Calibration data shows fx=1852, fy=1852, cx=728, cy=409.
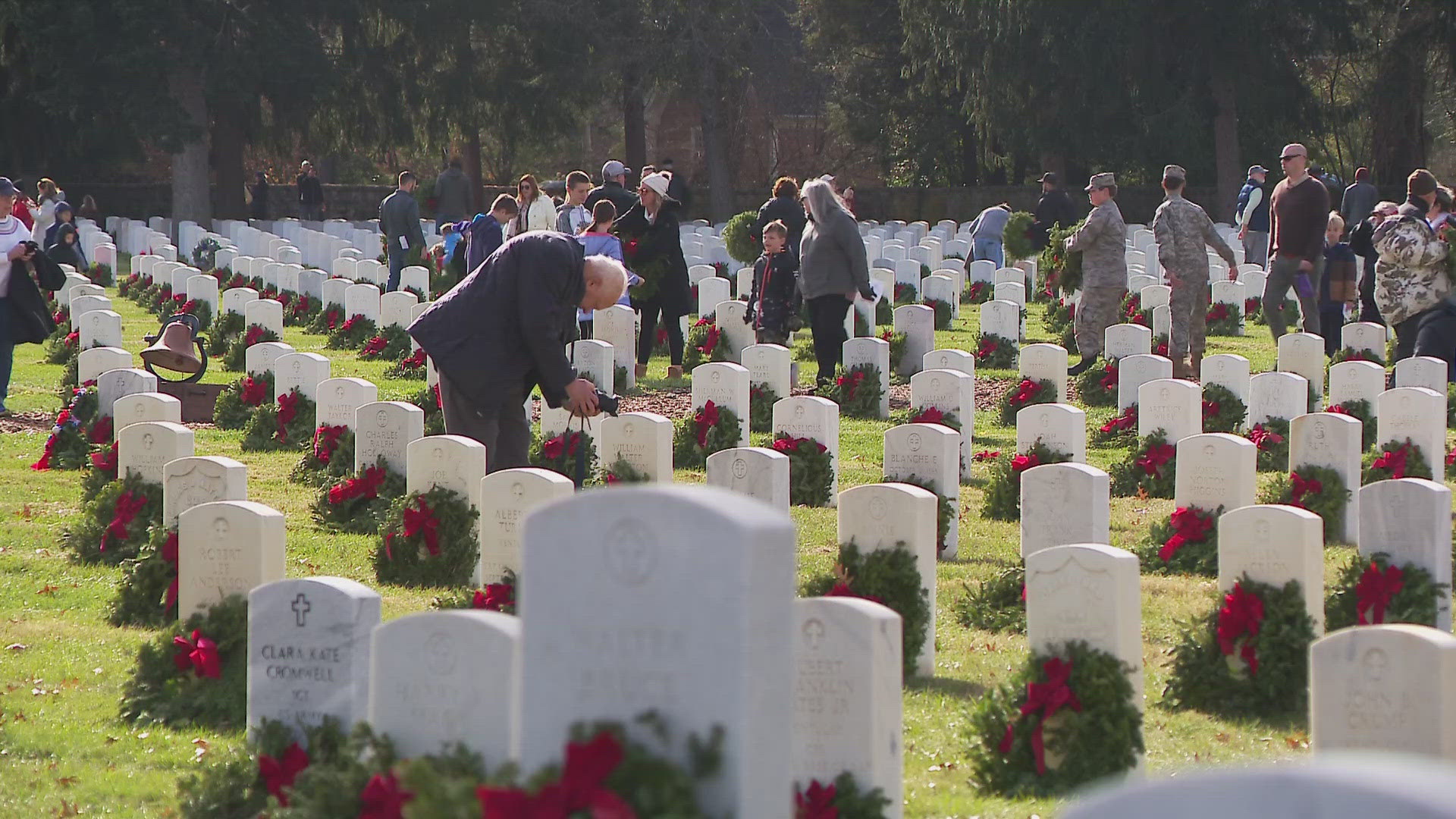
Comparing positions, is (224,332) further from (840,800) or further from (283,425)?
(840,800)

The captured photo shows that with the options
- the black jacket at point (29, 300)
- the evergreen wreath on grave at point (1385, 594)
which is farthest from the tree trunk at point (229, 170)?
the evergreen wreath on grave at point (1385, 594)

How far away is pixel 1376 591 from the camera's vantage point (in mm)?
6688

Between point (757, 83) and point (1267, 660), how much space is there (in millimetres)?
36160

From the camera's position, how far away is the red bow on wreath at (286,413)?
481 inches

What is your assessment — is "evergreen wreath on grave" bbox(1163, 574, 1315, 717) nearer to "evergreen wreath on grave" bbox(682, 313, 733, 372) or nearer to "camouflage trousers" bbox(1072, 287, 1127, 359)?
"camouflage trousers" bbox(1072, 287, 1127, 359)

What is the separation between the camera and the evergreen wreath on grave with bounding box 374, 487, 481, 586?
26.5 ft

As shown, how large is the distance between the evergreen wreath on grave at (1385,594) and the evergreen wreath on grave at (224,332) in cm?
1264

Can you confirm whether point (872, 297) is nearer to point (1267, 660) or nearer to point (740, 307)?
point (740, 307)

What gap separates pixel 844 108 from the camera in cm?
4125

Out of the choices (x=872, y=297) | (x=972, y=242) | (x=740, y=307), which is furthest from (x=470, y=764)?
(x=972, y=242)

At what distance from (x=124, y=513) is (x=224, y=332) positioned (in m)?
9.01

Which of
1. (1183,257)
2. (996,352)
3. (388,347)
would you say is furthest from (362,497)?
(996,352)

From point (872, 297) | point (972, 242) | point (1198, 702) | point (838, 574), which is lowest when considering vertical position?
point (1198, 702)

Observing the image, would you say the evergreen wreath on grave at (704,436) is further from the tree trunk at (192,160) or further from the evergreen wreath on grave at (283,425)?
the tree trunk at (192,160)
